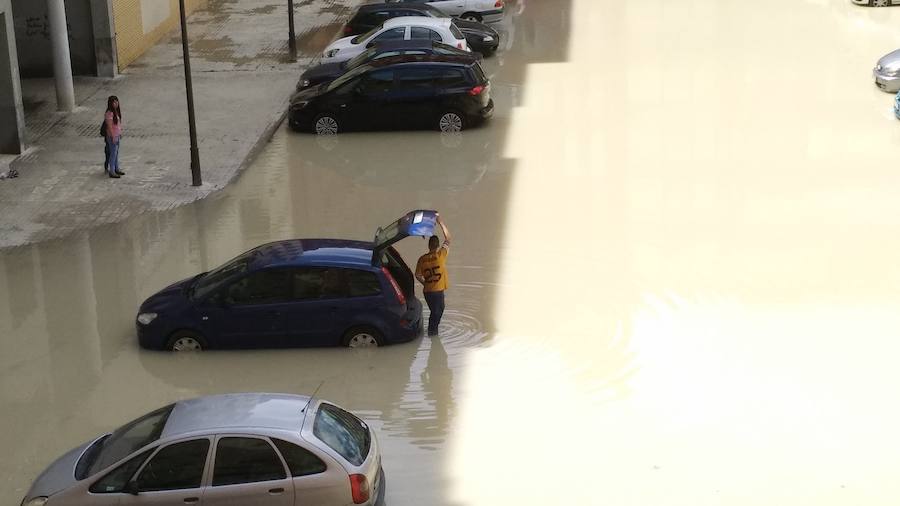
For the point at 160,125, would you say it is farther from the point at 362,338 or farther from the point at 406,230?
the point at 406,230

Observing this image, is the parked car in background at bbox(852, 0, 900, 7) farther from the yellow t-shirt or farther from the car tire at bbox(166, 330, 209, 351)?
the car tire at bbox(166, 330, 209, 351)

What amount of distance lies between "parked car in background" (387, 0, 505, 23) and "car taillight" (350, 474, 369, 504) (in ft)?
77.9

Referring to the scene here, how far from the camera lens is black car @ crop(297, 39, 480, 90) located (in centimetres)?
2575

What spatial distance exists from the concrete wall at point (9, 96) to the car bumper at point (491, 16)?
1385 centimetres

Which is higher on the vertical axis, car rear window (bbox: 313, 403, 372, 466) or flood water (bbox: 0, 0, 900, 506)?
car rear window (bbox: 313, 403, 372, 466)

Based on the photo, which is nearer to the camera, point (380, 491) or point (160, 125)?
point (380, 491)

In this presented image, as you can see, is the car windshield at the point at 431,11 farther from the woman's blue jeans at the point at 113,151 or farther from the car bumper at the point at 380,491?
the car bumper at the point at 380,491

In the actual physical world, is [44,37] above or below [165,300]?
below

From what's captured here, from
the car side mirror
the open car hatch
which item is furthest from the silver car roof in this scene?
the open car hatch

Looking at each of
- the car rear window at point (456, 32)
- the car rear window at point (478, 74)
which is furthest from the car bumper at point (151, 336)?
the car rear window at point (456, 32)

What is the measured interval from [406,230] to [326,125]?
34.1ft

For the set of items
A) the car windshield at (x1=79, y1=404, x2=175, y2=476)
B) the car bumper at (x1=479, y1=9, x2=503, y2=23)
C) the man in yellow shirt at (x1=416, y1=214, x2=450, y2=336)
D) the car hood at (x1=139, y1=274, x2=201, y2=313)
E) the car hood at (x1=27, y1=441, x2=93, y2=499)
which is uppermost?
the car windshield at (x1=79, y1=404, x2=175, y2=476)

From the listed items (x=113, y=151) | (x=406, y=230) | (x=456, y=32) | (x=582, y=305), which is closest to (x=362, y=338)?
(x=406, y=230)

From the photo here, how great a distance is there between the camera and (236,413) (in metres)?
10.7
